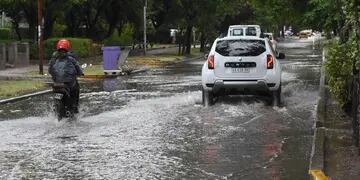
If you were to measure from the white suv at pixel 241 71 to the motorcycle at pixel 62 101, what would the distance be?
350 cm

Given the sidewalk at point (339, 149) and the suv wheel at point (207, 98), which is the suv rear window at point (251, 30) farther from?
the sidewalk at point (339, 149)

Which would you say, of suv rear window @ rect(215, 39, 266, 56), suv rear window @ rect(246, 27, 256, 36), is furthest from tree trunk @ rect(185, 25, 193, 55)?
suv rear window @ rect(215, 39, 266, 56)

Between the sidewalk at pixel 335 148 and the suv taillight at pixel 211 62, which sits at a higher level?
the suv taillight at pixel 211 62

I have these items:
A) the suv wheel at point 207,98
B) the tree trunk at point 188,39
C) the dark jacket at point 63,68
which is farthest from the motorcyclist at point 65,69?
the tree trunk at point 188,39

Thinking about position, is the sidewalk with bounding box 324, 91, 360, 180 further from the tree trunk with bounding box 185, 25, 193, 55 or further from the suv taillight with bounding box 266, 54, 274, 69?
the tree trunk with bounding box 185, 25, 193, 55

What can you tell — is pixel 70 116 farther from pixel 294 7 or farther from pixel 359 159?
pixel 294 7

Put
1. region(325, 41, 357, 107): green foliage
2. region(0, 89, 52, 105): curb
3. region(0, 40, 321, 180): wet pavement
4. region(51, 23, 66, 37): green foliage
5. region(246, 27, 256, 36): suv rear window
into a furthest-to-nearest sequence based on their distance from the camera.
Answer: region(51, 23, 66, 37): green foliage
region(246, 27, 256, 36): suv rear window
region(0, 89, 52, 105): curb
region(325, 41, 357, 107): green foliage
region(0, 40, 321, 180): wet pavement

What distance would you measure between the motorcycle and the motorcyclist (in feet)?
0.56

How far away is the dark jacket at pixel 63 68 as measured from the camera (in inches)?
546

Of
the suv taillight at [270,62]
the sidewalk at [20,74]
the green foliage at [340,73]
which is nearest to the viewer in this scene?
the green foliage at [340,73]

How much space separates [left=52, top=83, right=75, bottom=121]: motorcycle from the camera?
13523mm

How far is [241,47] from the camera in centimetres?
1577

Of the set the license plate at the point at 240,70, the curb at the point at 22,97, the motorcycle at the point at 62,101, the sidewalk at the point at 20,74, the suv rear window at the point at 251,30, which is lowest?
the curb at the point at 22,97

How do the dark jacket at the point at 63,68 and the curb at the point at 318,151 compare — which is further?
the dark jacket at the point at 63,68
